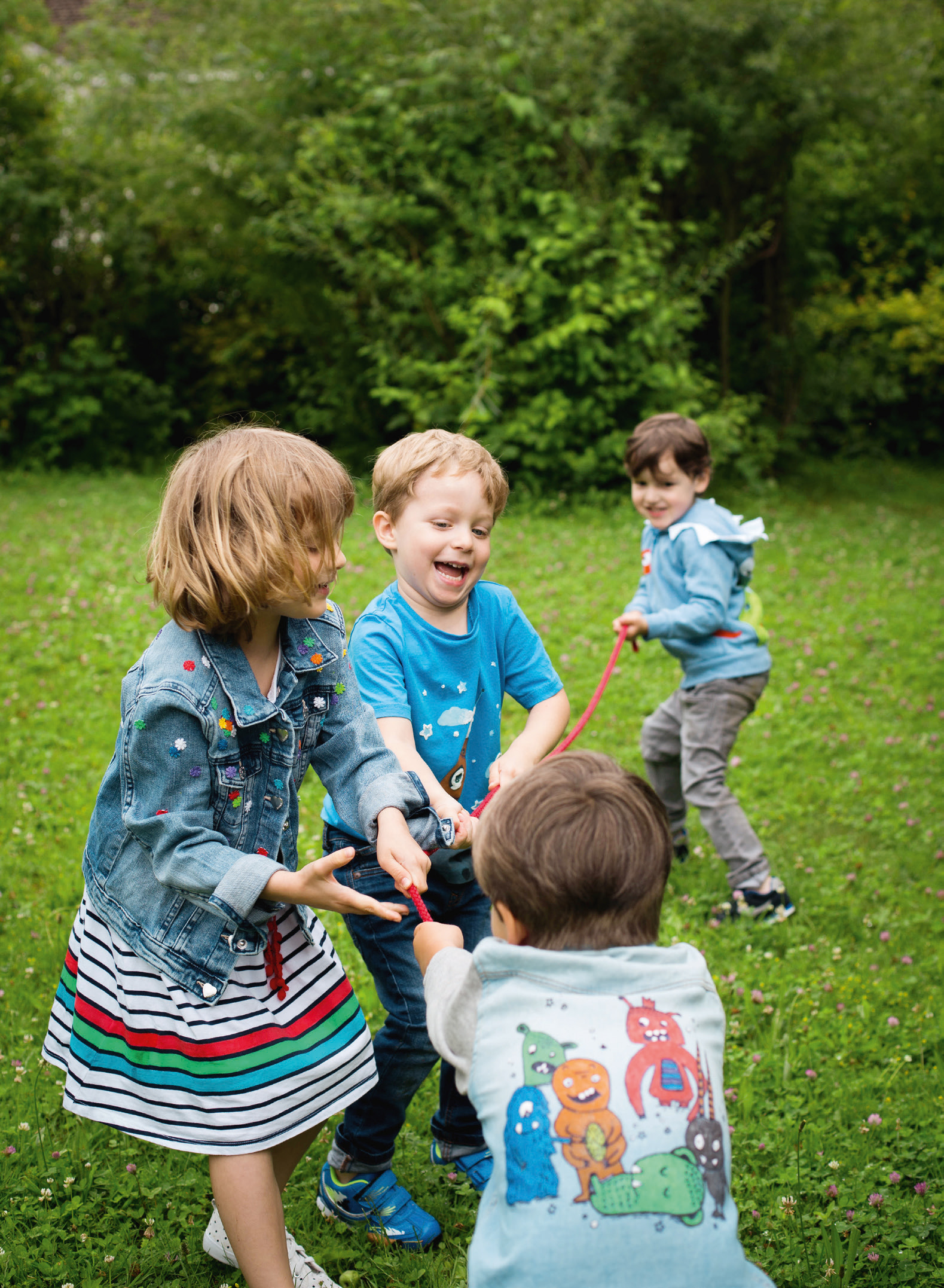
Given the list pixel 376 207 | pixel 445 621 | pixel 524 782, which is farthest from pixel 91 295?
pixel 524 782

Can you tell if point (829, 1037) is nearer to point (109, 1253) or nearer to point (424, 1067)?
point (424, 1067)

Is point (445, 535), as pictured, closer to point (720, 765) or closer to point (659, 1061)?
point (659, 1061)

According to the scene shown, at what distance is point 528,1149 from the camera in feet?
4.65

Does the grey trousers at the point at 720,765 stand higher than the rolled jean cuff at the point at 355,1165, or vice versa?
the grey trousers at the point at 720,765

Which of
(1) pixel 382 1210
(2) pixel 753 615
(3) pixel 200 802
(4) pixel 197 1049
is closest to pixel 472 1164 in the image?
(1) pixel 382 1210

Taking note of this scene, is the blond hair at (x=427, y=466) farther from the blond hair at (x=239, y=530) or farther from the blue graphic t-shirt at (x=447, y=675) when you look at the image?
the blond hair at (x=239, y=530)

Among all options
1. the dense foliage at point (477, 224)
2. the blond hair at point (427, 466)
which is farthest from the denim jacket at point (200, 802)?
the dense foliage at point (477, 224)

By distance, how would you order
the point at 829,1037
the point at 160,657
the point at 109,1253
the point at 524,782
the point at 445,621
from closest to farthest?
the point at 524,782 → the point at 160,657 → the point at 109,1253 → the point at 445,621 → the point at 829,1037

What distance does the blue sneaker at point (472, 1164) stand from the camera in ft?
8.39

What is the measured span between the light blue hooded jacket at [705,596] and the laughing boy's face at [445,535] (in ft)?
4.47

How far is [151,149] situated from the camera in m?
14.9

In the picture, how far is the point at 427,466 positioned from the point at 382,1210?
5.50 feet

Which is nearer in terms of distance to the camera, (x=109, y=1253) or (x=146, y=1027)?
(x=146, y=1027)

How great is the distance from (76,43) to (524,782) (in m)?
18.1
